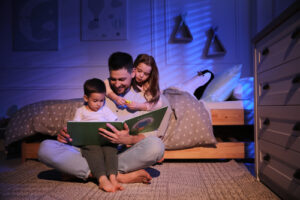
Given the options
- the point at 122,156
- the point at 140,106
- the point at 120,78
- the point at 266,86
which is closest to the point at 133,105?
the point at 140,106

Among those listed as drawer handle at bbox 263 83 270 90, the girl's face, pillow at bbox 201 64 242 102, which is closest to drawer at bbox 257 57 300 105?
drawer handle at bbox 263 83 270 90

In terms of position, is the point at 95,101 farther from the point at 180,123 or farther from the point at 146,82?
the point at 180,123

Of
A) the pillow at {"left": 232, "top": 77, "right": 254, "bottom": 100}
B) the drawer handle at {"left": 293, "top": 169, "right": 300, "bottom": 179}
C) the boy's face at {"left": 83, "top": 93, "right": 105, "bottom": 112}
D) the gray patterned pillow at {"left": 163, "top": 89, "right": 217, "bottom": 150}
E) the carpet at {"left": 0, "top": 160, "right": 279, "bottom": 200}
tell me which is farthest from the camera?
the pillow at {"left": 232, "top": 77, "right": 254, "bottom": 100}

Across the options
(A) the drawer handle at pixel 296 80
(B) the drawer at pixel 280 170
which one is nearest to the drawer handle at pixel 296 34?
(A) the drawer handle at pixel 296 80

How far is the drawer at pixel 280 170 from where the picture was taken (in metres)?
1.02

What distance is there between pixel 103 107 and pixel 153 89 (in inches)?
14.0

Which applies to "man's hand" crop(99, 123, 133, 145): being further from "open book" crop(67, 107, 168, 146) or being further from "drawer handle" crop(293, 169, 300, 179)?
"drawer handle" crop(293, 169, 300, 179)

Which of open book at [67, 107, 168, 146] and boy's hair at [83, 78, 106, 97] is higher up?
boy's hair at [83, 78, 106, 97]

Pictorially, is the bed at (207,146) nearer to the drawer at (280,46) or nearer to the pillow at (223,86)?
the pillow at (223,86)

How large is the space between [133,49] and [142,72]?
183 cm

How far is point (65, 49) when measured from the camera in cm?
349

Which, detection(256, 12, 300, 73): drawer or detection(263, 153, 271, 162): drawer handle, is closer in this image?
detection(256, 12, 300, 73): drawer

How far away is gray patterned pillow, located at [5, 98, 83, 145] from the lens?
2.02 metres

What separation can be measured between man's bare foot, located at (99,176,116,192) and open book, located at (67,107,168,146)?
0.62ft
